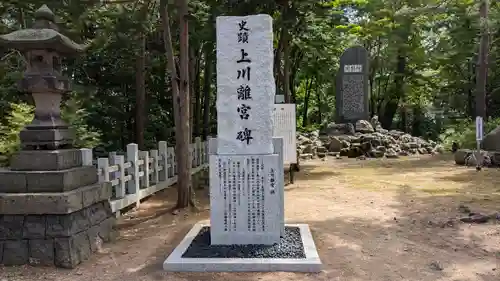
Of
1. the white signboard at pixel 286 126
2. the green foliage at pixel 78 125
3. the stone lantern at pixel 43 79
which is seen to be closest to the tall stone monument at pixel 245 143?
the stone lantern at pixel 43 79

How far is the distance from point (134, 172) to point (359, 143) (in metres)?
10.6

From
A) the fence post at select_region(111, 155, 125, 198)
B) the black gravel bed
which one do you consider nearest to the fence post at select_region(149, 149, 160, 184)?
the fence post at select_region(111, 155, 125, 198)

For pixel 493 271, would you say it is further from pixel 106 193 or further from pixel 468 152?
pixel 468 152

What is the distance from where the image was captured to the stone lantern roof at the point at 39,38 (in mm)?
5055

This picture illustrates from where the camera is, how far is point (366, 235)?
5801mm

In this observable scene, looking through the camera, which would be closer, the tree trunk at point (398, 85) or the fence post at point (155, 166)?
the fence post at point (155, 166)

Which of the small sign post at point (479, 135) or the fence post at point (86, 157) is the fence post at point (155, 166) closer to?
the fence post at point (86, 157)

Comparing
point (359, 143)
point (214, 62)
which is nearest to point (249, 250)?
point (214, 62)

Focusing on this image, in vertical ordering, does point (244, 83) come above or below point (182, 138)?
above

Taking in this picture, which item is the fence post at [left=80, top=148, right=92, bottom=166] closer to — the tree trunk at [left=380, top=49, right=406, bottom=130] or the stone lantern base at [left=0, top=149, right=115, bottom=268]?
the stone lantern base at [left=0, top=149, right=115, bottom=268]

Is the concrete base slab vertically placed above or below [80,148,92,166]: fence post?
below

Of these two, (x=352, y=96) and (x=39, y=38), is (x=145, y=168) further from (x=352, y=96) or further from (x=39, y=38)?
(x=352, y=96)

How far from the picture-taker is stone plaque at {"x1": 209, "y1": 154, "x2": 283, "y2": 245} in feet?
17.0

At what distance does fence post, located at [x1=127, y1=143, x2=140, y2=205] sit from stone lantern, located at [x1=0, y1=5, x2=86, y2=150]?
7.89ft
